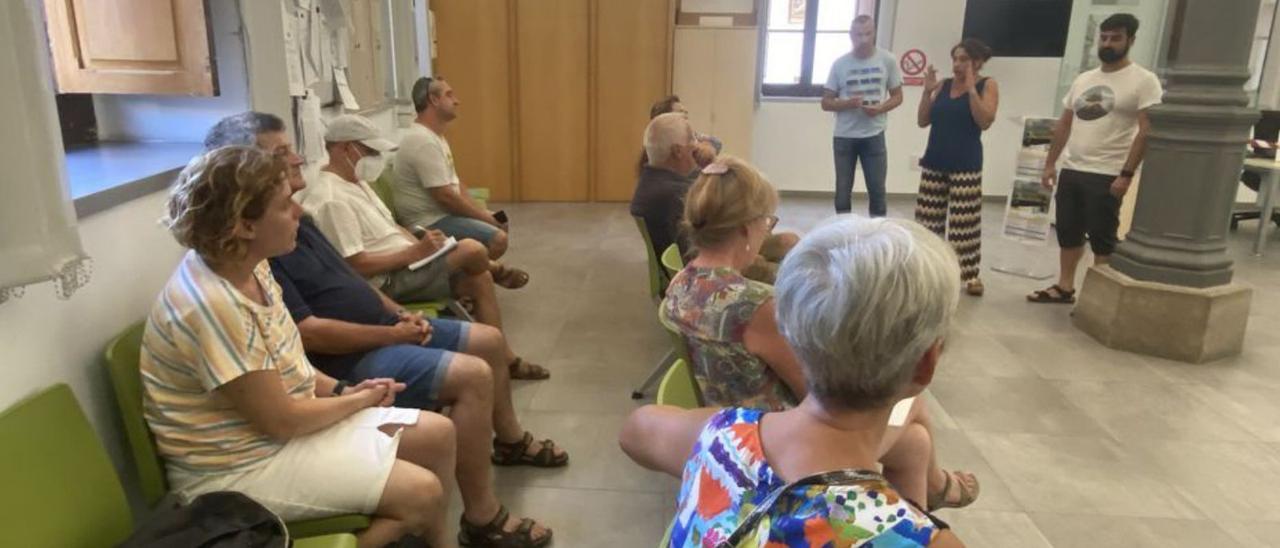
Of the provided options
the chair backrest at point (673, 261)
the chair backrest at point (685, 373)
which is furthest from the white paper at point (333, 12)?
the chair backrest at point (685, 373)

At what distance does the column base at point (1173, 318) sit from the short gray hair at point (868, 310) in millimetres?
3285

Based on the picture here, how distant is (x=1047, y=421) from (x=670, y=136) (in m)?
1.78

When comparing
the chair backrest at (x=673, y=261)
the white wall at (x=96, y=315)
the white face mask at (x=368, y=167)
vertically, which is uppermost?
the white face mask at (x=368, y=167)

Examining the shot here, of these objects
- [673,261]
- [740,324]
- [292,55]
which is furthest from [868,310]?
[292,55]

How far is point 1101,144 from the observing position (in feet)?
13.9

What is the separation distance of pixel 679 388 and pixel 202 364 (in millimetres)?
956

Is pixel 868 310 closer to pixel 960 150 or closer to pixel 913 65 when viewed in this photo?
pixel 960 150

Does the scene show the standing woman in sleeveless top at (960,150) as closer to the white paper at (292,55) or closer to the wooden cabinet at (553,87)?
the wooden cabinet at (553,87)

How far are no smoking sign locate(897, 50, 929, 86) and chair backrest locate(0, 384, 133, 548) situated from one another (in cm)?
678

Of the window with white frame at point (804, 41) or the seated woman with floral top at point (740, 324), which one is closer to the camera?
the seated woman with floral top at point (740, 324)

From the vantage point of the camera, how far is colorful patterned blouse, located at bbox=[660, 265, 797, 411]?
67.0 inches

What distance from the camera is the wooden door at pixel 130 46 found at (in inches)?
95.3

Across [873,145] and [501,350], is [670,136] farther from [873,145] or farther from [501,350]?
[873,145]

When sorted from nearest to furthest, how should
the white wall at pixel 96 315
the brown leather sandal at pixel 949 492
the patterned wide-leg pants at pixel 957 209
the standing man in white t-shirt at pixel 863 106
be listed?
1. the white wall at pixel 96 315
2. the brown leather sandal at pixel 949 492
3. the patterned wide-leg pants at pixel 957 209
4. the standing man in white t-shirt at pixel 863 106
